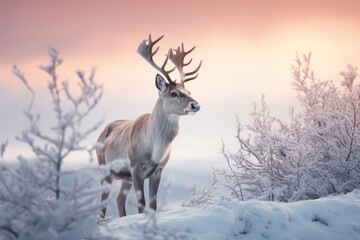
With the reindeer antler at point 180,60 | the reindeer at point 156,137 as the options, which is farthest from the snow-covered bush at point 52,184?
the reindeer antler at point 180,60

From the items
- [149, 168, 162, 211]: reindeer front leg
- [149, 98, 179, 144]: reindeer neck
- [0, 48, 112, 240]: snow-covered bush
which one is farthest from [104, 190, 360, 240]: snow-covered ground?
[149, 98, 179, 144]: reindeer neck

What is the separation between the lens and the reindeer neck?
6.75 metres

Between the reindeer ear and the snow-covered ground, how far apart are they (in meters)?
2.92

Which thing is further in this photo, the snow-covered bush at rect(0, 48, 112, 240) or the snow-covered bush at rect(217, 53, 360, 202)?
the snow-covered bush at rect(217, 53, 360, 202)

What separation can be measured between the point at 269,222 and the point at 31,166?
2410 mm

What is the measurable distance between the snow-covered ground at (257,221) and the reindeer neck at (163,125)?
2.50m

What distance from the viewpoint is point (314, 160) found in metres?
6.80

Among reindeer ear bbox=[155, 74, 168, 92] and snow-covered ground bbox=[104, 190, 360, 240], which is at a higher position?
reindeer ear bbox=[155, 74, 168, 92]

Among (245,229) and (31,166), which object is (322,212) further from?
(31,166)

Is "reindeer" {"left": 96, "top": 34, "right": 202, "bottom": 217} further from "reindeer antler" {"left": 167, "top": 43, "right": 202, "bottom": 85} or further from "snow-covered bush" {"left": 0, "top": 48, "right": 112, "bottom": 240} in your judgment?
"snow-covered bush" {"left": 0, "top": 48, "right": 112, "bottom": 240}

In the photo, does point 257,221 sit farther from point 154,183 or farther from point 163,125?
point 163,125

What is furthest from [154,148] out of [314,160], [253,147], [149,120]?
[314,160]

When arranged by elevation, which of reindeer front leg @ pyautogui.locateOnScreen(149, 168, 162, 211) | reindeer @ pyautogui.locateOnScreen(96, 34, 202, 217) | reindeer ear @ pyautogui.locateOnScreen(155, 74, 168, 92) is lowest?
reindeer front leg @ pyautogui.locateOnScreen(149, 168, 162, 211)

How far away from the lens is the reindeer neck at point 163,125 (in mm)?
6750
